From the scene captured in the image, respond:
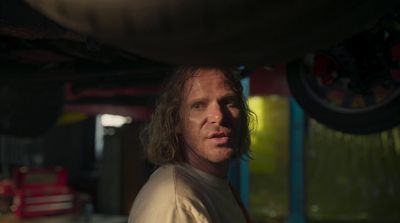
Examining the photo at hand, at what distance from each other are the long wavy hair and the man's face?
0.02m

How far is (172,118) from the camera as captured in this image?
39.4 inches

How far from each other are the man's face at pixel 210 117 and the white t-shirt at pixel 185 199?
5 cm

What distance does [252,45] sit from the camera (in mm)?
584

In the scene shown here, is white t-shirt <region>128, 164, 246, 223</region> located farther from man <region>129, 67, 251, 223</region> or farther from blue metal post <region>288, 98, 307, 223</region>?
blue metal post <region>288, 98, 307, 223</region>

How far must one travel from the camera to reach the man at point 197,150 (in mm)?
810

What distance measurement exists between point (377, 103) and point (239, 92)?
30.5 inches

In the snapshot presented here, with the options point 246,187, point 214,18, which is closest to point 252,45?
point 214,18

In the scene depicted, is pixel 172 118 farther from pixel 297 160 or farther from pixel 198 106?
pixel 297 160

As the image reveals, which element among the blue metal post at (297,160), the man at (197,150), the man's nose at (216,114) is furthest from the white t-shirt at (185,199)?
the blue metal post at (297,160)

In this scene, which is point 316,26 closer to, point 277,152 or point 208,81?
point 208,81

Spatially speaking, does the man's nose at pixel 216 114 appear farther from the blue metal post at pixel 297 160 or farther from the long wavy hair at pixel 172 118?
the blue metal post at pixel 297 160

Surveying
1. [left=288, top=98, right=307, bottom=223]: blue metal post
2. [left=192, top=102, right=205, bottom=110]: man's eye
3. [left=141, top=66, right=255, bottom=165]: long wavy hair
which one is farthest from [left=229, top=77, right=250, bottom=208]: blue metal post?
[left=288, top=98, right=307, bottom=223]: blue metal post

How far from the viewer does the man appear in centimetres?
81

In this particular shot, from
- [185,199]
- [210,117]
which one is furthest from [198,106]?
[185,199]
